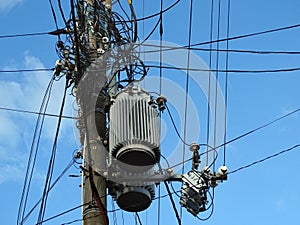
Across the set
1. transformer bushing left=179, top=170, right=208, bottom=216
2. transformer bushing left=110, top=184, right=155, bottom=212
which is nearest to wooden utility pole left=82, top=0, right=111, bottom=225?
transformer bushing left=110, top=184, right=155, bottom=212

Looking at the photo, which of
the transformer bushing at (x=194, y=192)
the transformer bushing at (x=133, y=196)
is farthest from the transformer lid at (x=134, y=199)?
the transformer bushing at (x=194, y=192)

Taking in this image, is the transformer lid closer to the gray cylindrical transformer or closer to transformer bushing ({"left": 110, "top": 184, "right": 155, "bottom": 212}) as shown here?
transformer bushing ({"left": 110, "top": 184, "right": 155, "bottom": 212})

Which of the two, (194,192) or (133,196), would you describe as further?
(194,192)

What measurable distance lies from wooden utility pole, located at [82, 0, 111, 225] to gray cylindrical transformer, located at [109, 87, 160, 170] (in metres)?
0.25

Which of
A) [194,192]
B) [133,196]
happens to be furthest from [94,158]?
[194,192]

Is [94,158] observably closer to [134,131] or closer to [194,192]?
[134,131]

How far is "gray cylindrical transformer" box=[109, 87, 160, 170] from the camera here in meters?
6.96

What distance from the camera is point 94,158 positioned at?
23.9ft

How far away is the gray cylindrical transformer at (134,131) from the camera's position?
274 inches

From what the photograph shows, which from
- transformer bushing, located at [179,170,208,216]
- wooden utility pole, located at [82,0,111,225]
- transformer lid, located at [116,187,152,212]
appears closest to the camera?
wooden utility pole, located at [82,0,111,225]

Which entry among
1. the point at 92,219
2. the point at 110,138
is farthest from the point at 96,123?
the point at 92,219

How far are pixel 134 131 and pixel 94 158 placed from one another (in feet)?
1.80

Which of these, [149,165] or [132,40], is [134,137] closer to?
[149,165]

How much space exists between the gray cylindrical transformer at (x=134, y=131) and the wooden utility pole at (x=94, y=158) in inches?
9.7
